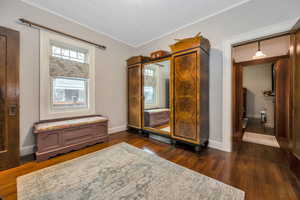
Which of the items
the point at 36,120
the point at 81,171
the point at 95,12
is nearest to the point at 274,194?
the point at 81,171

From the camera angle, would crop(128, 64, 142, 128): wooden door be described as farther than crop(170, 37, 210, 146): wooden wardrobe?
Yes

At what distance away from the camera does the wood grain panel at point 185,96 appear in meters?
2.24

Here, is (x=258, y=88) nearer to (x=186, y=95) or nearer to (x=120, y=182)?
(x=186, y=95)

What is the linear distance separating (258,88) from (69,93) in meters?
6.95

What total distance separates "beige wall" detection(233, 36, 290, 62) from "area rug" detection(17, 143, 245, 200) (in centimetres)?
357

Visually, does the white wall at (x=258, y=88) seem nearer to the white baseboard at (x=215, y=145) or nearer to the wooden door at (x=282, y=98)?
the wooden door at (x=282, y=98)

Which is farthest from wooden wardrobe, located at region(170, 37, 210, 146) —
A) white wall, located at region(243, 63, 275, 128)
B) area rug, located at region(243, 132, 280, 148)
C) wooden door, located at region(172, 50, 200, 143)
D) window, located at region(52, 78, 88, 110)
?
white wall, located at region(243, 63, 275, 128)

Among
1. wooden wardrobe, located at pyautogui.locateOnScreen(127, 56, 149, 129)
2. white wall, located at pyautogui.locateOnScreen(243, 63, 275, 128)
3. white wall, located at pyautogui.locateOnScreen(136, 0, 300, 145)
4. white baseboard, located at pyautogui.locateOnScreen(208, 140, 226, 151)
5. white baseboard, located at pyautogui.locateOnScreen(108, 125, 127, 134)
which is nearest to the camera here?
white wall, located at pyautogui.locateOnScreen(136, 0, 300, 145)

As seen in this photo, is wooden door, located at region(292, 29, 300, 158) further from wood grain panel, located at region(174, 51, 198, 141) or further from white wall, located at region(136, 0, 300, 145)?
wood grain panel, located at region(174, 51, 198, 141)

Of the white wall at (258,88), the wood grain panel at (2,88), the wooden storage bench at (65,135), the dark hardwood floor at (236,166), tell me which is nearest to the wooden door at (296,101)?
the dark hardwood floor at (236,166)

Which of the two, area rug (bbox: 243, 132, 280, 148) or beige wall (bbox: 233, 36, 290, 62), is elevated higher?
beige wall (bbox: 233, 36, 290, 62)

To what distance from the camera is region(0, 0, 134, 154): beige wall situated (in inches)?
84.4

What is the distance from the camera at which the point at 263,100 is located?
4945 mm

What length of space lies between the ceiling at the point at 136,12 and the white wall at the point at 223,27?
15cm
